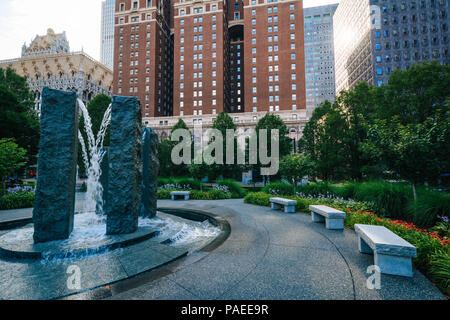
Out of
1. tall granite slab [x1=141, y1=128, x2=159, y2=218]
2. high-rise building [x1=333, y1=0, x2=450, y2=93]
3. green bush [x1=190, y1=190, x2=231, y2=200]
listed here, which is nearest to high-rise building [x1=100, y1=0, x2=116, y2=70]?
high-rise building [x1=333, y1=0, x2=450, y2=93]

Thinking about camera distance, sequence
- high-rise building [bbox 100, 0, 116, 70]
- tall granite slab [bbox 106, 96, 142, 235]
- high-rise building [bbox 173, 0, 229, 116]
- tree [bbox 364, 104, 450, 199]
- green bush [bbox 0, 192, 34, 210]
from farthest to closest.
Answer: high-rise building [bbox 100, 0, 116, 70]
high-rise building [bbox 173, 0, 229, 116]
green bush [bbox 0, 192, 34, 210]
tree [bbox 364, 104, 450, 199]
tall granite slab [bbox 106, 96, 142, 235]

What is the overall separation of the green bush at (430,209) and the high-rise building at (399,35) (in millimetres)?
68851

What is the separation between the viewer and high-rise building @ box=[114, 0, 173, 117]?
189ft

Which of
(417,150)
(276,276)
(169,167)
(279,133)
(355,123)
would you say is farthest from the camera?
(169,167)

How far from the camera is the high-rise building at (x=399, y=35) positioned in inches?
2154

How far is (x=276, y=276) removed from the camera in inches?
128

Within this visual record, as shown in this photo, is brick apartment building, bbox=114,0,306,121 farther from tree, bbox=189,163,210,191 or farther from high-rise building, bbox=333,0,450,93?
tree, bbox=189,163,210,191

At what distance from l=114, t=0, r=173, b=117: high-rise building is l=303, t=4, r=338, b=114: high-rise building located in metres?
99.2

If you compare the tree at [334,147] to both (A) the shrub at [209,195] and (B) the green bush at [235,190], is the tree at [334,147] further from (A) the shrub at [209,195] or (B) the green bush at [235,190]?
(A) the shrub at [209,195]

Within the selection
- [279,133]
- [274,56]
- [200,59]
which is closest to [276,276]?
[279,133]

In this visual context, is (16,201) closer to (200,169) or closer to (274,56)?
(200,169)

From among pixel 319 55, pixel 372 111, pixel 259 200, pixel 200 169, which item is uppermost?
pixel 319 55

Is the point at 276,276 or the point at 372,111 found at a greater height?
the point at 372,111

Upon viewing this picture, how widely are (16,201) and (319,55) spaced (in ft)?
515
